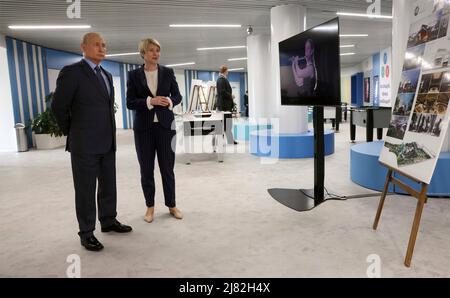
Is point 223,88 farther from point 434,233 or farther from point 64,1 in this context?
point 434,233

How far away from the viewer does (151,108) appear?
3455 mm

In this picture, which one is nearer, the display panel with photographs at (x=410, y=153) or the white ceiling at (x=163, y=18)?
the display panel with photographs at (x=410, y=153)

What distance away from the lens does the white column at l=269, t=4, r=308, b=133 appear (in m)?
7.49

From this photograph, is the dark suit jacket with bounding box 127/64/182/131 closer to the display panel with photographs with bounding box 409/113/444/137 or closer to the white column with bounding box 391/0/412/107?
the display panel with photographs with bounding box 409/113/444/137

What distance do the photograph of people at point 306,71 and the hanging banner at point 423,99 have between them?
966 mm

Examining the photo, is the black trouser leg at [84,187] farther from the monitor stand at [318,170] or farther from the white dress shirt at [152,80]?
the monitor stand at [318,170]

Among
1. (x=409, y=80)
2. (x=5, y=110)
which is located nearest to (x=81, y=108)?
(x=409, y=80)

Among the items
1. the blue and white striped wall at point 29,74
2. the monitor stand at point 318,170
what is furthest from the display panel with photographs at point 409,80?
the blue and white striped wall at point 29,74

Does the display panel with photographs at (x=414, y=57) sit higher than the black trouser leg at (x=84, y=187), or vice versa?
the display panel with photographs at (x=414, y=57)

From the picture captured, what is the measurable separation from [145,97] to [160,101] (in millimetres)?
240

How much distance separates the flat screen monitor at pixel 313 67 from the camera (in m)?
3.48

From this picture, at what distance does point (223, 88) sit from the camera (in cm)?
873
